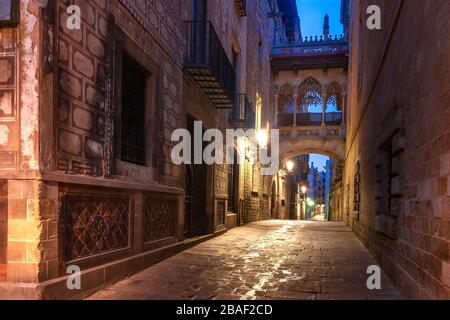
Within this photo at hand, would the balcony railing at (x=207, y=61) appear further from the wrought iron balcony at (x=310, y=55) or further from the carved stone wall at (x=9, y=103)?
the wrought iron balcony at (x=310, y=55)

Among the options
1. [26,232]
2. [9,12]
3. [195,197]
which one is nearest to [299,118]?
[195,197]

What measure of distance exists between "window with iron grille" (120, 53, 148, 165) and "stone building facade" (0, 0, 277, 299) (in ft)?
0.06

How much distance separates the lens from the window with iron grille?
538 centimetres

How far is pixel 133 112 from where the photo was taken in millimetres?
5648

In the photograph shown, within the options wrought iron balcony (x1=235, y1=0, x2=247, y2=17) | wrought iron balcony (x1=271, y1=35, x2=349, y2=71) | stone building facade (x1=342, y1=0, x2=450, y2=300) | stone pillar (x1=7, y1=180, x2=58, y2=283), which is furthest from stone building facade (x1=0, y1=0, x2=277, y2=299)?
wrought iron balcony (x1=271, y1=35, x2=349, y2=71)

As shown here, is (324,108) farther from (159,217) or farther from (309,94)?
(159,217)

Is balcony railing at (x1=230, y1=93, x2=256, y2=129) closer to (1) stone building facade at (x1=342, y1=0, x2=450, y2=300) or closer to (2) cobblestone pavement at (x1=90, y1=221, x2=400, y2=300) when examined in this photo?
(2) cobblestone pavement at (x1=90, y1=221, x2=400, y2=300)

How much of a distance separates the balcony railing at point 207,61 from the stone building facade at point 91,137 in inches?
2.7

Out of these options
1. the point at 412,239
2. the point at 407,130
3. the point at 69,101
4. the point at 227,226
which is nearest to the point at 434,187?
the point at 412,239

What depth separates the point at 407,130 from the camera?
4.27 meters

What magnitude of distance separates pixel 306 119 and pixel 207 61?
17.1 meters

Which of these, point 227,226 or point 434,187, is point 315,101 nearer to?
point 227,226

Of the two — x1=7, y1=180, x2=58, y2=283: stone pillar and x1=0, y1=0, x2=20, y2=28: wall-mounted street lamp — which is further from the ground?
x1=0, y1=0, x2=20, y2=28: wall-mounted street lamp

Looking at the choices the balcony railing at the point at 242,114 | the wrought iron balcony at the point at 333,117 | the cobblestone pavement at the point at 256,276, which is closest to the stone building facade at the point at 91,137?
the cobblestone pavement at the point at 256,276
